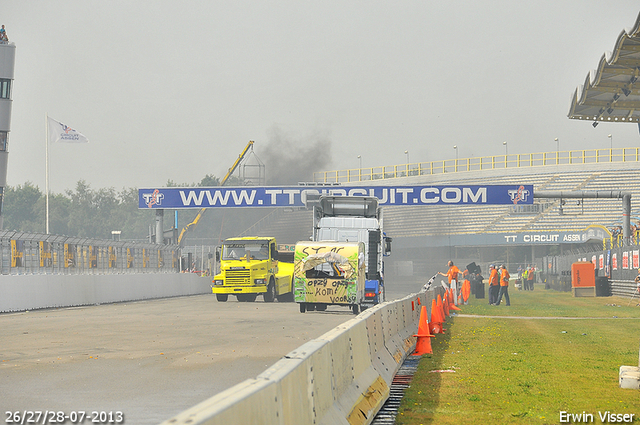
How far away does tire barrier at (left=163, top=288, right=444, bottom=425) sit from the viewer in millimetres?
4258

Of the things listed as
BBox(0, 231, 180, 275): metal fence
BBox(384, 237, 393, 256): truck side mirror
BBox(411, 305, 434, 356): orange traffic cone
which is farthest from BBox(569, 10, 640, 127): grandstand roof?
BBox(0, 231, 180, 275): metal fence

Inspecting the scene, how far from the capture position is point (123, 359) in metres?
13.4

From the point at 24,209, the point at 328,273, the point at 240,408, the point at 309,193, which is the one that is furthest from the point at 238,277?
the point at 24,209

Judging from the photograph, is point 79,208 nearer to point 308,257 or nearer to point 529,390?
point 308,257

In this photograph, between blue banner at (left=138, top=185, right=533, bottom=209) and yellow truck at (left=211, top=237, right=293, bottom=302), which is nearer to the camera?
yellow truck at (left=211, top=237, right=293, bottom=302)

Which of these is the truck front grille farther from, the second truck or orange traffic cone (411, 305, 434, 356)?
orange traffic cone (411, 305, 434, 356)

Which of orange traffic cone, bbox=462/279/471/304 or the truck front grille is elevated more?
the truck front grille

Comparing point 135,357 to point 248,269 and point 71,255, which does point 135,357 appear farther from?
point 248,269

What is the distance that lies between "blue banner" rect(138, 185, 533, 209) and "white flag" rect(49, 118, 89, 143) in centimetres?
546

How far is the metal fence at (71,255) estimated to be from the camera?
27312 mm

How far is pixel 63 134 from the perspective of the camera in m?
53.2

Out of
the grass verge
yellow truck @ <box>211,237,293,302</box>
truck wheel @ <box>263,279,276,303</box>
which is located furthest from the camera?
truck wheel @ <box>263,279,276,303</box>

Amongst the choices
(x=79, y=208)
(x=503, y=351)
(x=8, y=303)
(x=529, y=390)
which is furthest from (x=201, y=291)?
(x=79, y=208)

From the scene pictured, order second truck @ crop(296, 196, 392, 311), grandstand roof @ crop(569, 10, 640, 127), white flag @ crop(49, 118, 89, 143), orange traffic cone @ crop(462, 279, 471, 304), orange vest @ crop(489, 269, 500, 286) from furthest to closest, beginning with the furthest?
white flag @ crop(49, 118, 89, 143)
orange traffic cone @ crop(462, 279, 471, 304)
orange vest @ crop(489, 269, 500, 286)
second truck @ crop(296, 196, 392, 311)
grandstand roof @ crop(569, 10, 640, 127)
